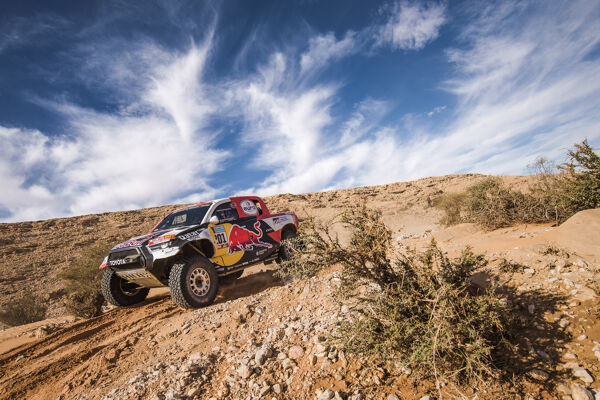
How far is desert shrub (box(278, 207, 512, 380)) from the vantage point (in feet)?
6.78

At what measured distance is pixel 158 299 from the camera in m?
6.54

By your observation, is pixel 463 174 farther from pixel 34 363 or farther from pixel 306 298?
pixel 34 363

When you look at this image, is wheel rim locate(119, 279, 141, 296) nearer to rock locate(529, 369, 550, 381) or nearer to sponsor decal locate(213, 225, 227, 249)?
sponsor decal locate(213, 225, 227, 249)

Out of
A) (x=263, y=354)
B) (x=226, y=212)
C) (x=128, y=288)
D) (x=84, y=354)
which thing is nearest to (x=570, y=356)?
(x=263, y=354)

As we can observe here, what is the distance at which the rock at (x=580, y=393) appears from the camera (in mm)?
1833

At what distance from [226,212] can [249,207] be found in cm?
74

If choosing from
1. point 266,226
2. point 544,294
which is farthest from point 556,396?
point 266,226

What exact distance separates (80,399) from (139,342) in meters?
1.17

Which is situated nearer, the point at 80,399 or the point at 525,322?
the point at 525,322

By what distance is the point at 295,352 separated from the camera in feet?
9.40

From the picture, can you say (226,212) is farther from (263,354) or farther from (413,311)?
(413,311)

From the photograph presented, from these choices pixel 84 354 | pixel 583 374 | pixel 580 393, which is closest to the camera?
pixel 580 393

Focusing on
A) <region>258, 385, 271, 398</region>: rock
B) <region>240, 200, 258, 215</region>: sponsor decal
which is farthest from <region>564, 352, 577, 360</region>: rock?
<region>240, 200, 258, 215</region>: sponsor decal

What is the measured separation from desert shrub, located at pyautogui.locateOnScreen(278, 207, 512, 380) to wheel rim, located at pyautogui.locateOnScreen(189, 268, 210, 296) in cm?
309
